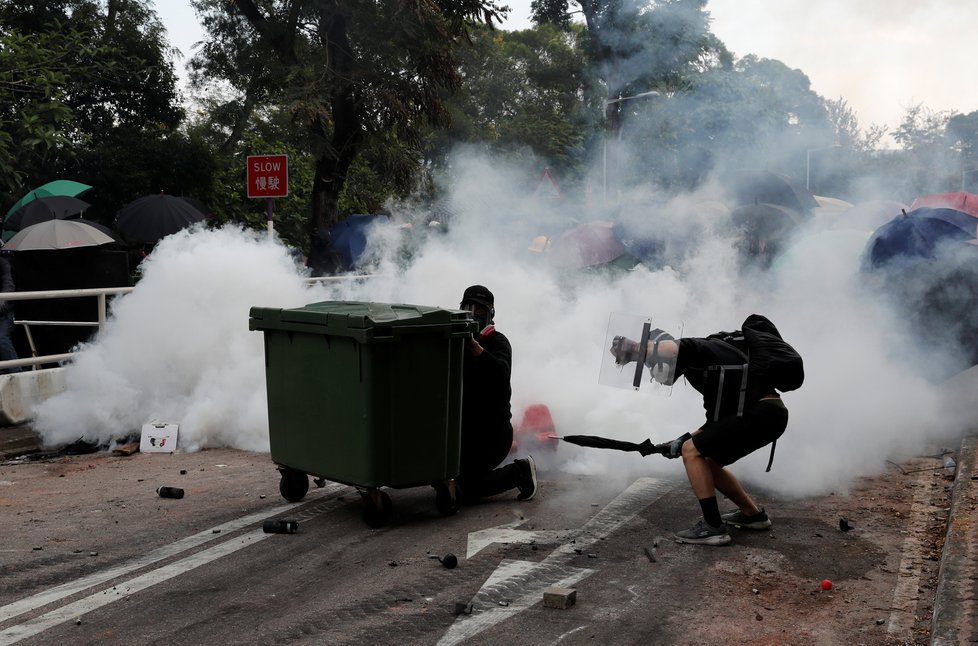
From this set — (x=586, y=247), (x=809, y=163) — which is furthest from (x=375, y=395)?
(x=809, y=163)

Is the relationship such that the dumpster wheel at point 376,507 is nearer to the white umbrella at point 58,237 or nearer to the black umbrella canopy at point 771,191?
the white umbrella at point 58,237

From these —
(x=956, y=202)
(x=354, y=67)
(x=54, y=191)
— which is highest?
(x=354, y=67)

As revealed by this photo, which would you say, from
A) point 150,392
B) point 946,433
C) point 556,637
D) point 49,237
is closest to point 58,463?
point 150,392

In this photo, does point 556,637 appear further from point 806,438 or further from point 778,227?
point 778,227

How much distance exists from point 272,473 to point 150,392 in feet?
6.59

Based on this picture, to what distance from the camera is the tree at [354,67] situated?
16.8 metres

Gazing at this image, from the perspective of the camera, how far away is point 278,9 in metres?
18.3

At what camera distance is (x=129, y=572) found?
5.18 meters

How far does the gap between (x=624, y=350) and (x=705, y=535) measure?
1.11 m

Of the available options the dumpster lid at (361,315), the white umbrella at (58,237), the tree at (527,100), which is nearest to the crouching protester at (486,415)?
the dumpster lid at (361,315)

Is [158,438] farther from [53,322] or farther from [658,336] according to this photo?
[658,336]

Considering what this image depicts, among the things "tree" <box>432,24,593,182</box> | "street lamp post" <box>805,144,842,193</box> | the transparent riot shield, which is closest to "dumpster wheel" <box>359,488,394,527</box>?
the transparent riot shield

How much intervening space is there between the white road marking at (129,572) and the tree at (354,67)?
11.1 m

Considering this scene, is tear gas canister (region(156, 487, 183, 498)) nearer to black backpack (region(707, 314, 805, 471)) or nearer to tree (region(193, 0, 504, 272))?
black backpack (region(707, 314, 805, 471))
